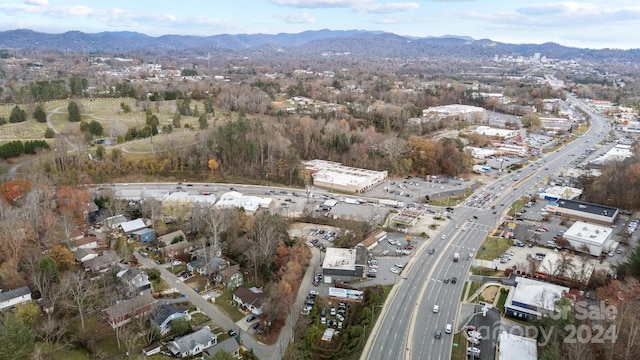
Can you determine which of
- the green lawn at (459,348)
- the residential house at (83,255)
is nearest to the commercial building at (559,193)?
the green lawn at (459,348)

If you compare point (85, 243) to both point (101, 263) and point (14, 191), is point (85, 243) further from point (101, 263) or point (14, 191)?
point (14, 191)

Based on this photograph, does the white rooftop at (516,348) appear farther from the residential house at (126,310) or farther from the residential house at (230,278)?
the residential house at (126,310)

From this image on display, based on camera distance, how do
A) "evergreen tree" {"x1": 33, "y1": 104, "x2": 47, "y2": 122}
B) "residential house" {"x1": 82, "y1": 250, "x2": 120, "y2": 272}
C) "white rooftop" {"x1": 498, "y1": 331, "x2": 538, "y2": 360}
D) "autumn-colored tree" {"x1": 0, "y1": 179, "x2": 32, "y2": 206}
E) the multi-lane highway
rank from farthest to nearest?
1. "evergreen tree" {"x1": 33, "y1": 104, "x2": 47, "y2": 122}
2. "autumn-colored tree" {"x1": 0, "y1": 179, "x2": 32, "y2": 206}
3. "residential house" {"x1": 82, "y1": 250, "x2": 120, "y2": 272}
4. the multi-lane highway
5. "white rooftop" {"x1": 498, "y1": 331, "x2": 538, "y2": 360}

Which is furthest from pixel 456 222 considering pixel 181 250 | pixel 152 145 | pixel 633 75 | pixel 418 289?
pixel 633 75

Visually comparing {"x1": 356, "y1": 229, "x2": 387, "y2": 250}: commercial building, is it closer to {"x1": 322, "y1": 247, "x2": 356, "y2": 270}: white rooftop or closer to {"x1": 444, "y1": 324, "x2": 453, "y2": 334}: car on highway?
{"x1": 322, "y1": 247, "x2": 356, "y2": 270}: white rooftop

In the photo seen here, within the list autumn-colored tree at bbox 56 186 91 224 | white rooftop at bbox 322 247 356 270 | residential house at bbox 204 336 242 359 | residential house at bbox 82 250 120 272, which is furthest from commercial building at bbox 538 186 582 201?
autumn-colored tree at bbox 56 186 91 224

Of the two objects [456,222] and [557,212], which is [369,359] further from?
[557,212]
